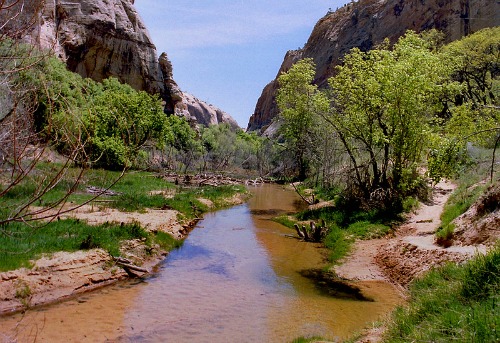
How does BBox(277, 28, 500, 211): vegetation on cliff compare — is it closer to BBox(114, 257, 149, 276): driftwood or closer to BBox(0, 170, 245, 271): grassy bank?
BBox(0, 170, 245, 271): grassy bank

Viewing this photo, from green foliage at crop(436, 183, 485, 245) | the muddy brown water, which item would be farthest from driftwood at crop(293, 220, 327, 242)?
green foliage at crop(436, 183, 485, 245)

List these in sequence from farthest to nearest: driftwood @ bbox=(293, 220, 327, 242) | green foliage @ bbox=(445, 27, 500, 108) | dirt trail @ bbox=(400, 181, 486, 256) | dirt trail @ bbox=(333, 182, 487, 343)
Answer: green foliage @ bbox=(445, 27, 500, 108)
driftwood @ bbox=(293, 220, 327, 242)
dirt trail @ bbox=(333, 182, 487, 343)
dirt trail @ bbox=(400, 181, 486, 256)

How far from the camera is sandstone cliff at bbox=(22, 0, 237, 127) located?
5950 centimetres

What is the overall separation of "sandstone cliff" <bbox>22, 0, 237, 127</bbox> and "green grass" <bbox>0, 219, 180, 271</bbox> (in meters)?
47.6

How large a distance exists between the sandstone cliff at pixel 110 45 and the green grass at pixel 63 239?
4759 cm

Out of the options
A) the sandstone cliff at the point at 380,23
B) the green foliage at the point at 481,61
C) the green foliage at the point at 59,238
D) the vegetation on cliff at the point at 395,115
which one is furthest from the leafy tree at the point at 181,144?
the green foliage at the point at 59,238

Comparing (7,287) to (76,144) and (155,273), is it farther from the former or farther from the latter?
(76,144)

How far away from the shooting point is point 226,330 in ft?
26.4

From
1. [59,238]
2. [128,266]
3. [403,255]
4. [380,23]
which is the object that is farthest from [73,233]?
[380,23]

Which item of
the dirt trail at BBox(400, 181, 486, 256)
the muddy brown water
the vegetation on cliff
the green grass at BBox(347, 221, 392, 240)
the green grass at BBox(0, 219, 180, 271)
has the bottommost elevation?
the muddy brown water

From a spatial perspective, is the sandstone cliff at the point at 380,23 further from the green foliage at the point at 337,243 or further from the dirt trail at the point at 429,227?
the green foliage at the point at 337,243

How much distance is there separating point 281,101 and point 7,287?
80.0 ft

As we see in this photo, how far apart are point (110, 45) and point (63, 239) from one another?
6122cm

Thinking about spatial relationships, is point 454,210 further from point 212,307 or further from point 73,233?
point 73,233
